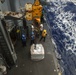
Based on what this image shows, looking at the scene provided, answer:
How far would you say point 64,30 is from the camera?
1850cm

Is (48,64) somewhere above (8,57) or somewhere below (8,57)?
below

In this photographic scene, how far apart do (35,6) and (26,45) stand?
4.71m

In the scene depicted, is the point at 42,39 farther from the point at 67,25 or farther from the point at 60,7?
the point at 60,7

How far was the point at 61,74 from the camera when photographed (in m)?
11.8

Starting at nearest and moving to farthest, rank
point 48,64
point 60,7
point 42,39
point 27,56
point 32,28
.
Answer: point 48,64, point 27,56, point 32,28, point 42,39, point 60,7

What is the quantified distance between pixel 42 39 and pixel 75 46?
146 inches

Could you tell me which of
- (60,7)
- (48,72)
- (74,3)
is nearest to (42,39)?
(48,72)

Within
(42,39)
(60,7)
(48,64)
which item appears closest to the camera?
(48,64)

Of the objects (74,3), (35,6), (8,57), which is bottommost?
(74,3)

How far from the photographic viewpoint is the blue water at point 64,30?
1371cm

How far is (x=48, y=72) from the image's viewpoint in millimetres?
11781

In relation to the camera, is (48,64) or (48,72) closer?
(48,72)

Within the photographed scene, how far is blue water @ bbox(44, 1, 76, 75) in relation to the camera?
1371 centimetres

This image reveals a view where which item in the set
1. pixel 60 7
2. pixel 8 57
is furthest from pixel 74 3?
pixel 8 57
